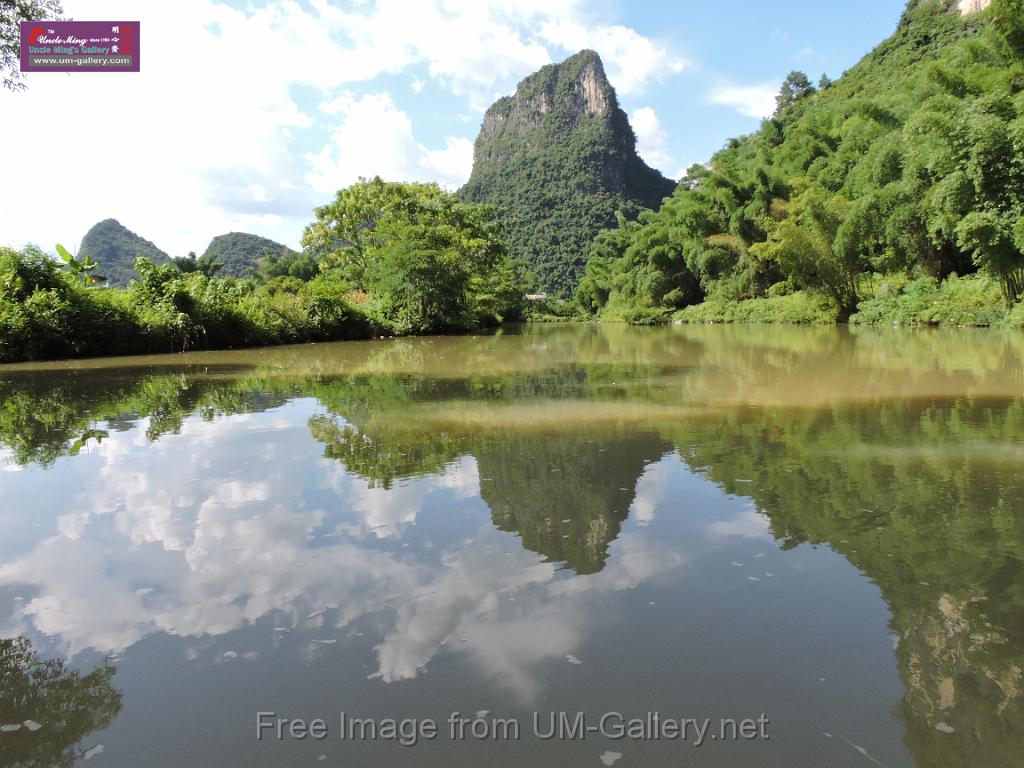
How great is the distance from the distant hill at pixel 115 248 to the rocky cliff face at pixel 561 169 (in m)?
46.0

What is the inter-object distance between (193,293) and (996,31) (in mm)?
25493

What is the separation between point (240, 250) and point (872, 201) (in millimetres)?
97505

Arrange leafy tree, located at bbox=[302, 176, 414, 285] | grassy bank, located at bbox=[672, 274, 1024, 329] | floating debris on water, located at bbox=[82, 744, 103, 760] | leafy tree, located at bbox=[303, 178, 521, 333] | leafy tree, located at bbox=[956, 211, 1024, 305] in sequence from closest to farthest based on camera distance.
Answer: floating debris on water, located at bbox=[82, 744, 103, 760] < leafy tree, located at bbox=[956, 211, 1024, 305] < grassy bank, located at bbox=[672, 274, 1024, 329] < leafy tree, located at bbox=[303, 178, 521, 333] < leafy tree, located at bbox=[302, 176, 414, 285]

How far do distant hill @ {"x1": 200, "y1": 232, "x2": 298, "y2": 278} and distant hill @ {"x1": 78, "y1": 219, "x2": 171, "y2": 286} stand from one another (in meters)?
8.03

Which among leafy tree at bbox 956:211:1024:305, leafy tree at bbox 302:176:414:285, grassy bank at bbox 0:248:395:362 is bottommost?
grassy bank at bbox 0:248:395:362

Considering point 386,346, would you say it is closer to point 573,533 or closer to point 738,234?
point 573,533

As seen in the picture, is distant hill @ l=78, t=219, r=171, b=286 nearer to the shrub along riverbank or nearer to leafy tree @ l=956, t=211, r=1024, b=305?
the shrub along riverbank

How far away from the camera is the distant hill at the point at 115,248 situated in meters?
83.2

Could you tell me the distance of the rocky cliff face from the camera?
295ft

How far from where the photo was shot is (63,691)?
7.64ft

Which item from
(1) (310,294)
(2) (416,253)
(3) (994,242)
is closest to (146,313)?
(1) (310,294)

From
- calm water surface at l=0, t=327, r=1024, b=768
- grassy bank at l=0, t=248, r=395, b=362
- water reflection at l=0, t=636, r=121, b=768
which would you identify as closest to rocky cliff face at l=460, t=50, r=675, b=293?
grassy bank at l=0, t=248, r=395, b=362

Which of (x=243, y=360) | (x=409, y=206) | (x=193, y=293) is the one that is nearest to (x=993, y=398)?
(x=243, y=360)

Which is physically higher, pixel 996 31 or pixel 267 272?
pixel 996 31
